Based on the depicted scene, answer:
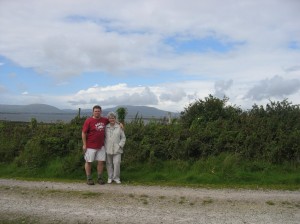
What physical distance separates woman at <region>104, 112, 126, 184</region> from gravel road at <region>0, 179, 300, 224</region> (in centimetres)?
73

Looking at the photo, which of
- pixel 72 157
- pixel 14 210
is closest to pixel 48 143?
pixel 72 157

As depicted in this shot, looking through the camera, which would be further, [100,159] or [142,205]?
[100,159]

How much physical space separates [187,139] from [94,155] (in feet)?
11.9

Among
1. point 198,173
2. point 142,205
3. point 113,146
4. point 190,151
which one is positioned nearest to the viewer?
point 142,205

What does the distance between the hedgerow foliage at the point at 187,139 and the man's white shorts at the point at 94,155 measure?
1660 millimetres

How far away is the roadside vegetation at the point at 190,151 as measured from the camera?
439 inches

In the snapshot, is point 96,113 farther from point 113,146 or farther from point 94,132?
point 113,146

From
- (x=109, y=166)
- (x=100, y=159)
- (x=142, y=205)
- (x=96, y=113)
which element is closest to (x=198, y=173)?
(x=109, y=166)

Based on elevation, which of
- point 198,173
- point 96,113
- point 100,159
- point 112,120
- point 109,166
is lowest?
point 198,173

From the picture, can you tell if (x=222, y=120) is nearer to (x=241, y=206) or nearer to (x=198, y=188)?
(x=198, y=188)

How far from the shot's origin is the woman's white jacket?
10523mm

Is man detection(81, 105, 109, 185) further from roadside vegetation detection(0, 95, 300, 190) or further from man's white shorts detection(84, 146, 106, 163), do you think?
roadside vegetation detection(0, 95, 300, 190)

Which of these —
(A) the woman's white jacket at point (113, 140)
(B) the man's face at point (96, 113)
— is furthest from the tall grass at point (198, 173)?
(B) the man's face at point (96, 113)

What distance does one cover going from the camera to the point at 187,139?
12.8 m
